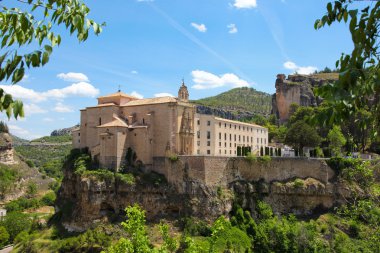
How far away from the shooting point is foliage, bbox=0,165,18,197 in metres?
75.7

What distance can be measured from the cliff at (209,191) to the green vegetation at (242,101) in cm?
8600

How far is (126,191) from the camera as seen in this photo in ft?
126

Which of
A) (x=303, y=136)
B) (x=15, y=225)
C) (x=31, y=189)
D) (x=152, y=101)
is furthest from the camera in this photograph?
(x=31, y=189)

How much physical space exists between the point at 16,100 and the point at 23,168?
93039 millimetres

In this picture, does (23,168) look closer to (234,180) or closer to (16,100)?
(234,180)

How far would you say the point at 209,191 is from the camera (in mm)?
38438

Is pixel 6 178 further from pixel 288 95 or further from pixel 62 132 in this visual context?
pixel 62 132

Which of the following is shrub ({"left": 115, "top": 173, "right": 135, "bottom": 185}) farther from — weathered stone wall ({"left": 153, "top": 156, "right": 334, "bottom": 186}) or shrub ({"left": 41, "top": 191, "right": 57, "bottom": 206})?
shrub ({"left": 41, "top": 191, "right": 57, "bottom": 206})

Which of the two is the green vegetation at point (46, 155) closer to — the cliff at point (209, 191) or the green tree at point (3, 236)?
the green tree at point (3, 236)

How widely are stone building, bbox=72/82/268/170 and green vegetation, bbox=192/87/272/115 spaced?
85.6 metres

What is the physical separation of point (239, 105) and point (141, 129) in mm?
101247

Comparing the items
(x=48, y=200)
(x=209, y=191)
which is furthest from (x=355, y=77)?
(x=48, y=200)

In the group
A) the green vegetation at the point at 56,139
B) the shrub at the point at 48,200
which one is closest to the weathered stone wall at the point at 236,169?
the shrub at the point at 48,200

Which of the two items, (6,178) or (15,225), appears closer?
(15,225)
